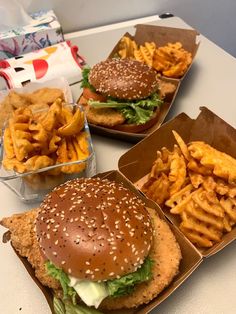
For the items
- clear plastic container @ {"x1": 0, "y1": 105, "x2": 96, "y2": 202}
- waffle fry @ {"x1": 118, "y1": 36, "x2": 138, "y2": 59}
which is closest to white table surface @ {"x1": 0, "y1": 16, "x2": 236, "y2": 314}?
clear plastic container @ {"x1": 0, "y1": 105, "x2": 96, "y2": 202}

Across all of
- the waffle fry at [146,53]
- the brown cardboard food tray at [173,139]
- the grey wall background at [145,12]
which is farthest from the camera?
the grey wall background at [145,12]

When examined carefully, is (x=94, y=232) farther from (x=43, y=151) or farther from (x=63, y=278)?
(x=43, y=151)

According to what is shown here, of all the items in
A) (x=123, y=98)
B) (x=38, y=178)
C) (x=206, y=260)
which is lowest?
(x=206, y=260)

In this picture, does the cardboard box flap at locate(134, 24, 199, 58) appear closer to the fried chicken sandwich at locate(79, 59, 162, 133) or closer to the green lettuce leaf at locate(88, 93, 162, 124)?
the fried chicken sandwich at locate(79, 59, 162, 133)

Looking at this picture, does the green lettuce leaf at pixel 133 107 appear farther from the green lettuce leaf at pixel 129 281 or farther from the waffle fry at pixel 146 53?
the green lettuce leaf at pixel 129 281

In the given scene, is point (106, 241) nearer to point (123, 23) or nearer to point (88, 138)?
point (88, 138)

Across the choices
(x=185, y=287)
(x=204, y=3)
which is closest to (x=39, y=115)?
(x=185, y=287)

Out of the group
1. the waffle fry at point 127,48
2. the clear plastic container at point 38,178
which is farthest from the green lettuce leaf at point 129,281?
the waffle fry at point 127,48

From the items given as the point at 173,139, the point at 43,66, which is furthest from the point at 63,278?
the point at 43,66
